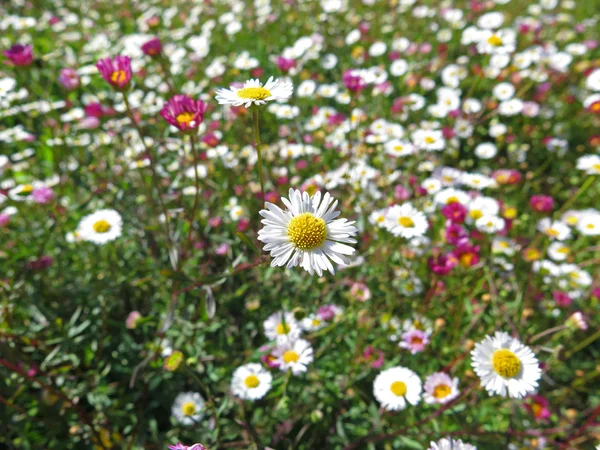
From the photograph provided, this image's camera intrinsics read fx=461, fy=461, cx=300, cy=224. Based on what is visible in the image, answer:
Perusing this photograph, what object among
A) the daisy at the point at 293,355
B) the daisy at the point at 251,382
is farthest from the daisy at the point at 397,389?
the daisy at the point at 251,382

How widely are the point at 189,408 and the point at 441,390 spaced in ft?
2.68

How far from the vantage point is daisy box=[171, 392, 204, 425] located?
1516 mm

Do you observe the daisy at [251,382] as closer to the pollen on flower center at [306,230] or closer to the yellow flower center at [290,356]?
the yellow flower center at [290,356]

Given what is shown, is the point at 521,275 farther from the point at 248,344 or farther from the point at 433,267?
the point at 248,344

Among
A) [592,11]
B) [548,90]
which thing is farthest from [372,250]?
[592,11]

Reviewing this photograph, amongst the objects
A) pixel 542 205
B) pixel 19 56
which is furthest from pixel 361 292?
pixel 19 56

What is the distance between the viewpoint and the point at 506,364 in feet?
4.01

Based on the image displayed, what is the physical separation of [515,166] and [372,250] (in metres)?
1.43

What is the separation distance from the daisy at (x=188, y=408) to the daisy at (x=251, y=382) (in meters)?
0.14

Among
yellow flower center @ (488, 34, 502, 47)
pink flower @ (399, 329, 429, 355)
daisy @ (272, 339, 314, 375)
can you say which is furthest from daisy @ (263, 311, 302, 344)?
yellow flower center @ (488, 34, 502, 47)

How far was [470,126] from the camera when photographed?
2703mm

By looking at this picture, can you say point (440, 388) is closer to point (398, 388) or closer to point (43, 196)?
point (398, 388)

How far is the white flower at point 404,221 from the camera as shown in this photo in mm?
A: 1638

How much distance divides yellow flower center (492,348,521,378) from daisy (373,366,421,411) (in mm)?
279
